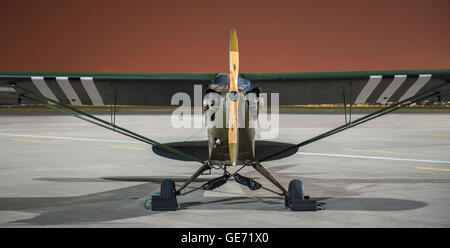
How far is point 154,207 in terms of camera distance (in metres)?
7.02

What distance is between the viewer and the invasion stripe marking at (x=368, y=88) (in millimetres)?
8328

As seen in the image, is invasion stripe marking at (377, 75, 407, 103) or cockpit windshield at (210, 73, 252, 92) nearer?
cockpit windshield at (210, 73, 252, 92)

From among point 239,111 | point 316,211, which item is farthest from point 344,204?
point 239,111

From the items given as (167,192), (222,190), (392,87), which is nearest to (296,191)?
(167,192)

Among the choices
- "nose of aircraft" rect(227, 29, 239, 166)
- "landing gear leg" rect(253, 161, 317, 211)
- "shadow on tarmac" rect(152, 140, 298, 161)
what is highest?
"nose of aircraft" rect(227, 29, 239, 166)

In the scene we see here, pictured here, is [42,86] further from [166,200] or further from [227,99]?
[227,99]

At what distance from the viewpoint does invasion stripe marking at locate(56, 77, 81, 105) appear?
823 cm

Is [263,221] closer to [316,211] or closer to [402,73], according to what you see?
[316,211]

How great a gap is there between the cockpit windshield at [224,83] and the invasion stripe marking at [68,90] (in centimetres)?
247

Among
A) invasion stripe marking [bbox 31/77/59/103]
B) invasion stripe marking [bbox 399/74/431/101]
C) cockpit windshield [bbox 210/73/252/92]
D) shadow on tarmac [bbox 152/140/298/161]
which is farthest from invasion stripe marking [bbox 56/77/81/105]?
invasion stripe marking [bbox 399/74/431/101]

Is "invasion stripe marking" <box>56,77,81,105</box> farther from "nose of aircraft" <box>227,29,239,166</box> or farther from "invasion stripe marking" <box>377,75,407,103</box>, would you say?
"invasion stripe marking" <box>377,75,407,103</box>

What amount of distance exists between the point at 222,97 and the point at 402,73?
319cm

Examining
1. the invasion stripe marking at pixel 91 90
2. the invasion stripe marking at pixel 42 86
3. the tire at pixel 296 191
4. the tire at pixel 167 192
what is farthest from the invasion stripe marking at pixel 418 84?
the invasion stripe marking at pixel 42 86
